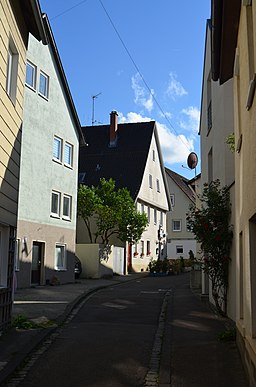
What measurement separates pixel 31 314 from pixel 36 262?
1050 centimetres

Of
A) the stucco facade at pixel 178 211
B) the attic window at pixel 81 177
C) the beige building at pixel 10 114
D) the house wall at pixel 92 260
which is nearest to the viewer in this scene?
the beige building at pixel 10 114

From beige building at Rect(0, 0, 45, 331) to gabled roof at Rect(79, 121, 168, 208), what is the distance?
27036 millimetres

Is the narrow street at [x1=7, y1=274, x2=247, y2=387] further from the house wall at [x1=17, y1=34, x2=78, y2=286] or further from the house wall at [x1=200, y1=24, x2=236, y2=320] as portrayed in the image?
the house wall at [x1=17, y1=34, x2=78, y2=286]

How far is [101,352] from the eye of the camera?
8492mm

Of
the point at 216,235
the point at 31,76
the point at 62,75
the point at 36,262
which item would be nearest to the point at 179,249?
the point at 62,75

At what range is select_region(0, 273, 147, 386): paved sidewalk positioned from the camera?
7.74 metres

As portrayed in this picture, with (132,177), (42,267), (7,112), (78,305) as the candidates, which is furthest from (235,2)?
(132,177)

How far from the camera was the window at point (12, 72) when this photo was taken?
10.0 m

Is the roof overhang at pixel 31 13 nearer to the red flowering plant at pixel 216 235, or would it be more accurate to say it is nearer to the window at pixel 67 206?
the red flowering plant at pixel 216 235

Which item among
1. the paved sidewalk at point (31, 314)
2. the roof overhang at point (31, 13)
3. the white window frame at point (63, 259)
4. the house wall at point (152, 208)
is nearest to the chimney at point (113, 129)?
the house wall at point (152, 208)

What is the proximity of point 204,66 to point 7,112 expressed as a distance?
11513mm

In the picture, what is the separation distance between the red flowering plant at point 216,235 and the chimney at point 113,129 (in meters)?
31.7

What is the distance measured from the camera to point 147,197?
135 ft

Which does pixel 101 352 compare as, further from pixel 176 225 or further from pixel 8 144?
pixel 176 225
